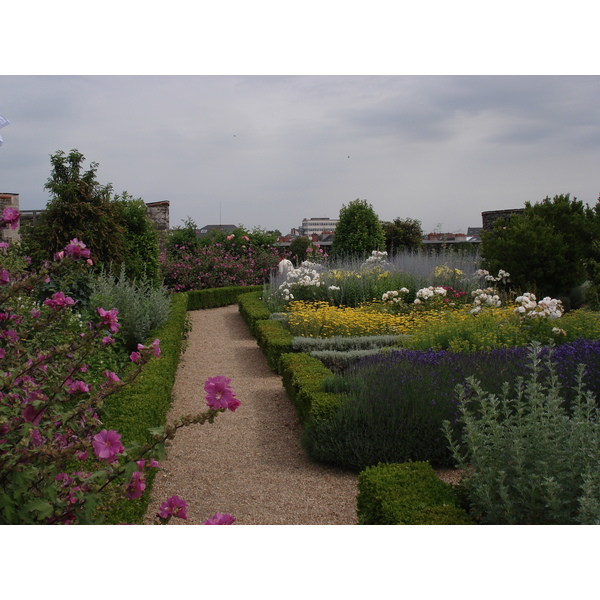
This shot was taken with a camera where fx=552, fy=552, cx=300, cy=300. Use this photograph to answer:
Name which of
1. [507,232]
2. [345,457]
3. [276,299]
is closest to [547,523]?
[345,457]

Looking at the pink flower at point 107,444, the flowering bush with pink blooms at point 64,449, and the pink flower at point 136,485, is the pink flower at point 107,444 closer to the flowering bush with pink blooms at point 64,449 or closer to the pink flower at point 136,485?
the flowering bush with pink blooms at point 64,449

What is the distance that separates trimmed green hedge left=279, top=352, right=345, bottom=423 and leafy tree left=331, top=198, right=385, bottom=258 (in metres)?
11.1

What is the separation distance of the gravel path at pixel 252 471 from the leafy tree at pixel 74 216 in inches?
135

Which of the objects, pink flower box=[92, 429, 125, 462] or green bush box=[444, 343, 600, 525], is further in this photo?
green bush box=[444, 343, 600, 525]

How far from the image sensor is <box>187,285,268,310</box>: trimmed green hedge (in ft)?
42.8

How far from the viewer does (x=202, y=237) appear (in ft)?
55.0

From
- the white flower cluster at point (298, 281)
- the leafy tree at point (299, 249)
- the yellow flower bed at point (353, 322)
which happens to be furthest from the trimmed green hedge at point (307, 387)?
the leafy tree at point (299, 249)

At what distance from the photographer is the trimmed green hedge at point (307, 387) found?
13.3 feet

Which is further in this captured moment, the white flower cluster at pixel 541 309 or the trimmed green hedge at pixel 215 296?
the trimmed green hedge at pixel 215 296

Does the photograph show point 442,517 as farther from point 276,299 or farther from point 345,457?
point 276,299

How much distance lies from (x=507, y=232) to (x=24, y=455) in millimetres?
11053

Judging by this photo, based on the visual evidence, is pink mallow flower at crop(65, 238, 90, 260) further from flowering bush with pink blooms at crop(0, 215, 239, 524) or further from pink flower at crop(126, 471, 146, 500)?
A: pink flower at crop(126, 471, 146, 500)

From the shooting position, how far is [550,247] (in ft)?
35.2

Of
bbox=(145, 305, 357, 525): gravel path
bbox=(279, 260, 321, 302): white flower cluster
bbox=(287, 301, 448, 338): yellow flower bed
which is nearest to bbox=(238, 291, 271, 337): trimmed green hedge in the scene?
bbox=(279, 260, 321, 302): white flower cluster
